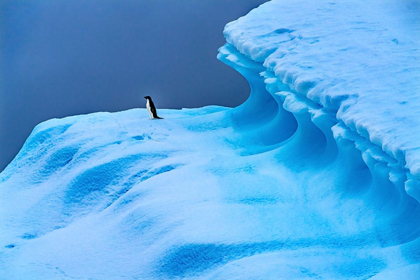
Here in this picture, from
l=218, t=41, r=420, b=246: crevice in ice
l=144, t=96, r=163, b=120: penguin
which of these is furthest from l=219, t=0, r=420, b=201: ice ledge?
l=144, t=96, r=163, b=120: penguin

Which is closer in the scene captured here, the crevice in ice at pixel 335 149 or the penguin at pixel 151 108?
the crevice in ice at pixel 335 149

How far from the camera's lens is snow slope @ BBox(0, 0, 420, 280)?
1513 millimetres

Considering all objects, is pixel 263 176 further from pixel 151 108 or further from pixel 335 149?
pixel 151 108

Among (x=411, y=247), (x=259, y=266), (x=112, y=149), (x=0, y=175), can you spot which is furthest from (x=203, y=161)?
(x=0, y=175)

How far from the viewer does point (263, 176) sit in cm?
187

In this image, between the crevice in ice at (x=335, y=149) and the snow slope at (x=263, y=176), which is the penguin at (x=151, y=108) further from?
the crevice in ice at (x=335, y=149)

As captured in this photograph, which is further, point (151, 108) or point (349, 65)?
point (151, 108)

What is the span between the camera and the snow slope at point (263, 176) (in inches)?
59.6

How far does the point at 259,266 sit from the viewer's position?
4.72 ft

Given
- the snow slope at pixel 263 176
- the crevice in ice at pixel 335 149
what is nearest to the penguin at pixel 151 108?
the snow slope at pixel 263 176

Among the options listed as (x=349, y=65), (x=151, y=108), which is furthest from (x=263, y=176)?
(x=151, y=108)

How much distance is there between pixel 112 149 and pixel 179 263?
793 mm

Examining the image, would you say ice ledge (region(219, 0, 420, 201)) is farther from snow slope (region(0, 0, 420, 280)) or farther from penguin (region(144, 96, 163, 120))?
penguin (region(144, 96, 163, 120))

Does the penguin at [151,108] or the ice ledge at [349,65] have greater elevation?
the ice ledge at [349,65]
